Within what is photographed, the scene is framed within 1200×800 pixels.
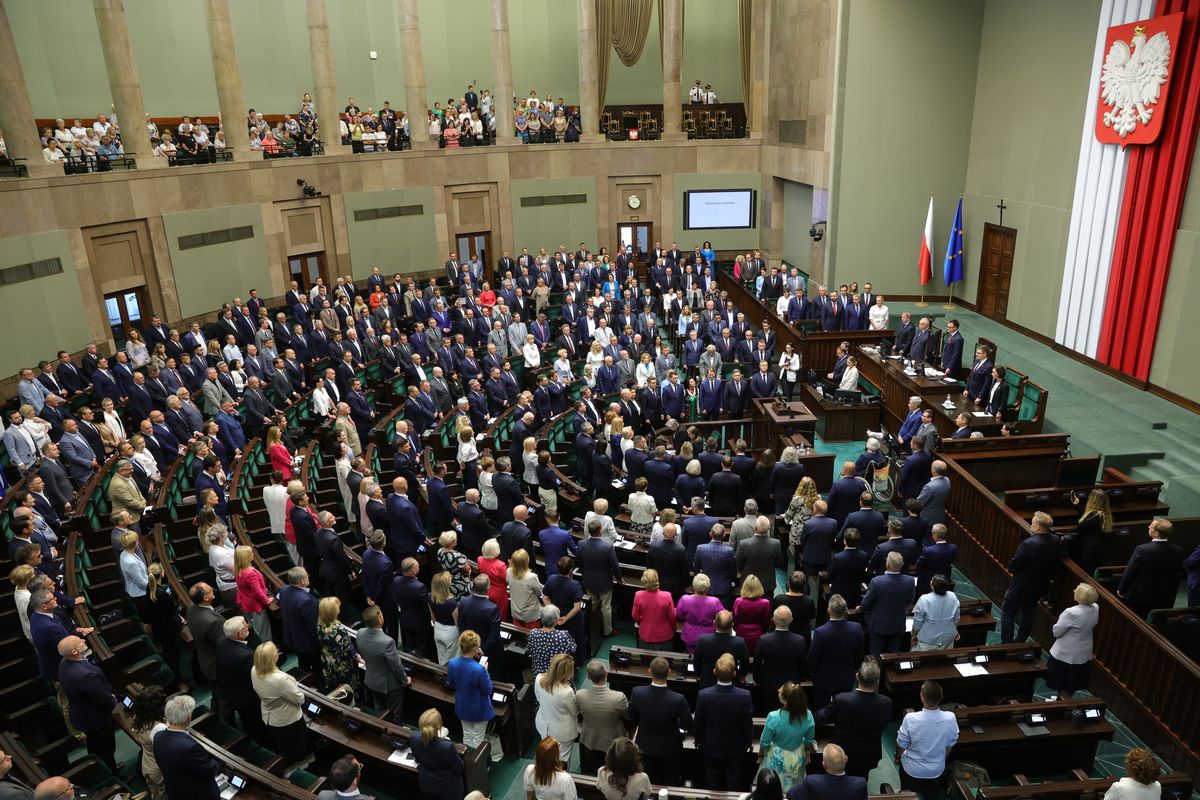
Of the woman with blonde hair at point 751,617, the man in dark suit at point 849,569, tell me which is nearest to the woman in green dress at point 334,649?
the woman with blonde hair at point 751,617

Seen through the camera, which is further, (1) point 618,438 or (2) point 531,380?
(2) point 531,380

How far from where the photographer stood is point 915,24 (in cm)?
1842

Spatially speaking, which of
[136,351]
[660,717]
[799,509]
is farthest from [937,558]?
[136,351]

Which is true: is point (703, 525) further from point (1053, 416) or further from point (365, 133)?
point (365, 133)

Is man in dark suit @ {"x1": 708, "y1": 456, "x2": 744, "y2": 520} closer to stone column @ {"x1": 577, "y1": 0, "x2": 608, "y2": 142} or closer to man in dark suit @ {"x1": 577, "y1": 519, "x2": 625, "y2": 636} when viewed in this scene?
man in dark suit @ {"x1": 577, "y1": 519, "x2": 625, "y2": 636}

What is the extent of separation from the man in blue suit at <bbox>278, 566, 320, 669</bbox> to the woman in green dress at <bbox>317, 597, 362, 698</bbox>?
3.7 inches

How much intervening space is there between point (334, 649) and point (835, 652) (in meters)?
3.92

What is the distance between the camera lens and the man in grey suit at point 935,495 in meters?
8.61

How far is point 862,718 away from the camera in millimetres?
5461

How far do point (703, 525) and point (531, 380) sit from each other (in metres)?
7.27

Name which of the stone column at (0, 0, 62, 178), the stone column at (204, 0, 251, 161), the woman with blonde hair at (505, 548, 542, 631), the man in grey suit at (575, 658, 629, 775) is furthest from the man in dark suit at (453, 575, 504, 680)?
the stone column at (204, 0, 251, 161)

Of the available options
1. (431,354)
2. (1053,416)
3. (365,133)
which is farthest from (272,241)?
(1053,416)

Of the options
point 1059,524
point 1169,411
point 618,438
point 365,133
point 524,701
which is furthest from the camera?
point 365,133

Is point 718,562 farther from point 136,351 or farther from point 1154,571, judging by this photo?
point 136,351
